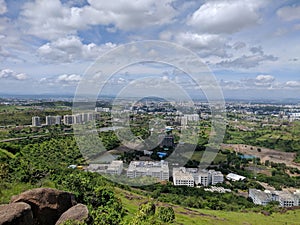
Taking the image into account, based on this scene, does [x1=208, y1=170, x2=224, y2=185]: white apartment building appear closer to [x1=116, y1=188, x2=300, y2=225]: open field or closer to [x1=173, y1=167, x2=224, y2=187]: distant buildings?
[x1=173, y1=167, x2=224, y2=187]: distant buildings

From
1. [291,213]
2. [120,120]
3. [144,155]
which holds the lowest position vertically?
[291,213]

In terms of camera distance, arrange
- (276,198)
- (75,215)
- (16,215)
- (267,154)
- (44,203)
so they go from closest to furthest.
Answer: (16,215) < (75,215) < (44,203) < (276,198) < (267,154)

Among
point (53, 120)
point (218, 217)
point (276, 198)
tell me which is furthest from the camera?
point (53, 120)

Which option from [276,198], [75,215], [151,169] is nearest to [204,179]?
[276,198]

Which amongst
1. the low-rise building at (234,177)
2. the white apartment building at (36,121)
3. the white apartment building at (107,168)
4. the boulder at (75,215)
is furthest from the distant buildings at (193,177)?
the white apartment building at (36,121)

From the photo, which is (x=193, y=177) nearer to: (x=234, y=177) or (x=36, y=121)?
(x=234, y=177)

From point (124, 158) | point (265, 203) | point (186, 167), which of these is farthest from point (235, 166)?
point (124, 158)

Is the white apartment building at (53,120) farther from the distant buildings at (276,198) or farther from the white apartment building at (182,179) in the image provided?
the distant buildings at (276,198)

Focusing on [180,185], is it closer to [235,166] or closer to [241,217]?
[241,217]
